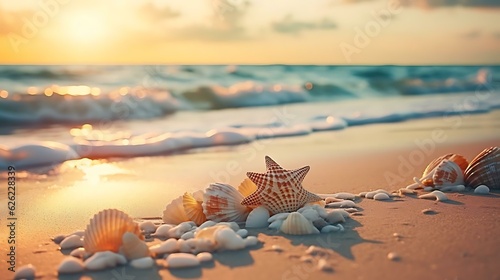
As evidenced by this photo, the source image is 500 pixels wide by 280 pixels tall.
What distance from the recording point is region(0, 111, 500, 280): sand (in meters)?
2.76

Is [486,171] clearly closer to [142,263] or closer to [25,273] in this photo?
[142,263]

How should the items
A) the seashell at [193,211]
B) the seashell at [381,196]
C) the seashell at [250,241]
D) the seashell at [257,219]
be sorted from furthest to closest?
the seashell at [381,196]
the seashell at [193,211]
the seashell at [257,219]
the seashell at [250,241]

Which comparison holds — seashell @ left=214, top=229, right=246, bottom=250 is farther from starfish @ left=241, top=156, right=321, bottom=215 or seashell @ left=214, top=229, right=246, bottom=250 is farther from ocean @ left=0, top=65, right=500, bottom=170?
ocean @ left=0, top=65, right=500, bottom=170

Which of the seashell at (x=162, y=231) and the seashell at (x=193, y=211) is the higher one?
the seashell at (x=193, y=211)

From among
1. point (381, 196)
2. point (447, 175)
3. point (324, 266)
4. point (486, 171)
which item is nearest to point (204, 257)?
point (324, 266)

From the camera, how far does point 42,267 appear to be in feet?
9.64

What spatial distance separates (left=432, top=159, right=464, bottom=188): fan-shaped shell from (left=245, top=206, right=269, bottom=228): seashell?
1.61 m

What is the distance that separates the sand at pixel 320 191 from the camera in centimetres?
276

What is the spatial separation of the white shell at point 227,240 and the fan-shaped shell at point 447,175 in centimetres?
200

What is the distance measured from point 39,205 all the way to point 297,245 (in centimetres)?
225

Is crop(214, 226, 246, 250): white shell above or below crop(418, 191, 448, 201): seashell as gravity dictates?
below

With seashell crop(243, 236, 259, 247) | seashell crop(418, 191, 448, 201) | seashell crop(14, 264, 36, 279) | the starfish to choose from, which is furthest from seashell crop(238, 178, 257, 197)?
seashell crop(14, 264, 36, 279)

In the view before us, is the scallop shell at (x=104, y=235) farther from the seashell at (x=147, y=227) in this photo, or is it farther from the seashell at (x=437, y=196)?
the seashell at (x=437, y=196)

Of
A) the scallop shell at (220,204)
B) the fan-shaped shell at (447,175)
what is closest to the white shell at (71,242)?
the scallop shell at (220,204)
